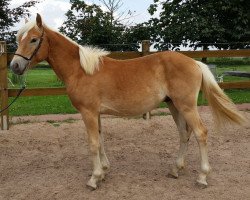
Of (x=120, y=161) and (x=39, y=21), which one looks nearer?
(x=39, y=21)

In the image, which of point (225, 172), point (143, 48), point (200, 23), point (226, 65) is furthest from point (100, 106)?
point (226, 65)

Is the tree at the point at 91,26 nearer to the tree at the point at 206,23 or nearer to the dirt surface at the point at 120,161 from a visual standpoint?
the tree at the point at 206,23

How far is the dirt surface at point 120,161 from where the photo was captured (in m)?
4.30

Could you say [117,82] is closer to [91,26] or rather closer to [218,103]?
[218,103]

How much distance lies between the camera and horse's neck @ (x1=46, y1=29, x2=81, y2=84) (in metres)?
4.52

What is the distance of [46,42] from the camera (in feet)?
14.6

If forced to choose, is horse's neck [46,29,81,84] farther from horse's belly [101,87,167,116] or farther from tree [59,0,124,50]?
tree [59,0,124,50]

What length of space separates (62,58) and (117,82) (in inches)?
29.1

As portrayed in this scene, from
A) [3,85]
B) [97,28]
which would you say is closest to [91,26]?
[97,28]

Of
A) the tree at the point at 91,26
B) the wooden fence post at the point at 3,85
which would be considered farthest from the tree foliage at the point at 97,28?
the wooden fence post at the point at 3,85

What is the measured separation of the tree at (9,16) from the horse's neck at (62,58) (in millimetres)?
20507

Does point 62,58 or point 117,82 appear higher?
point 62,58

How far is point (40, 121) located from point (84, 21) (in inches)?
731

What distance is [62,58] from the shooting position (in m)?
4.55
